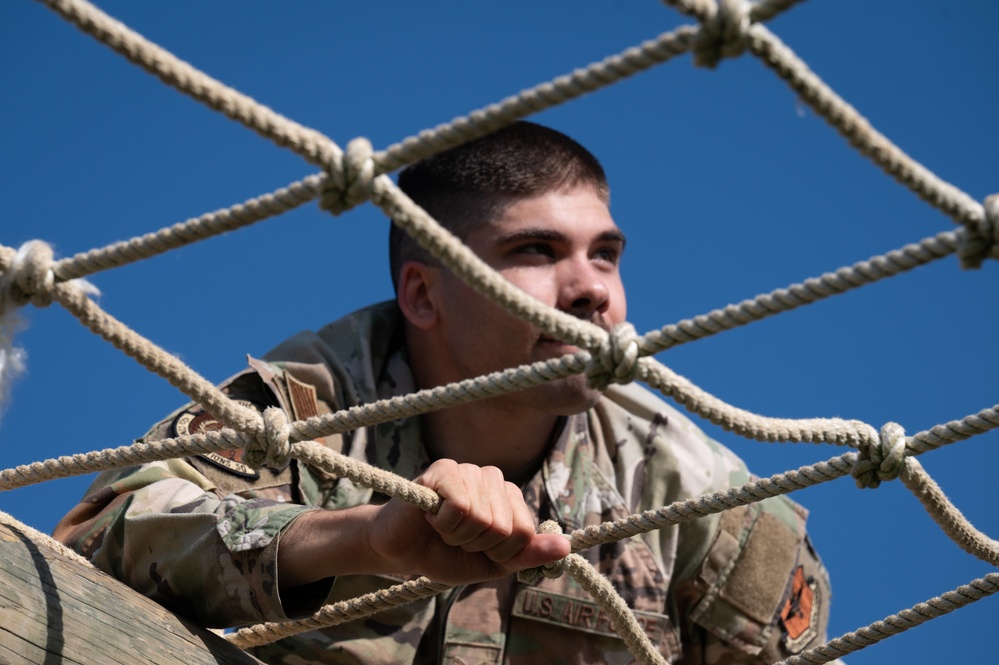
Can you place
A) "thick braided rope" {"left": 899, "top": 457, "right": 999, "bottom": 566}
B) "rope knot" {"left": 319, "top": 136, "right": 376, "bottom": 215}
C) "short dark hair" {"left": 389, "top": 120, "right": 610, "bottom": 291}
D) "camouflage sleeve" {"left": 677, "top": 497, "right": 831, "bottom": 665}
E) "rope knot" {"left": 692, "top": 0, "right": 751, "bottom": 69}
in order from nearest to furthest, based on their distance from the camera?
1. "rope knot" {"left": 692, "top": 0, "right": 751, "bottom": 69}
2. "rope knot" {"left": 319, "top": 136, "right": 376, "bottom": 215}
3. "thick braided rope" {"left": 899, "top": 457, "right": 999, "bottom": 566}
4. "camouflage sleeve" {"left": 677, "top": 497, "right": 831, "bottom": 665}
5. "short dark hair" {"left": 389, "top": 120, "right": 610, "bottom": 291}

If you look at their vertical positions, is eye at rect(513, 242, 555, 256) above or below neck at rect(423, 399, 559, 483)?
above

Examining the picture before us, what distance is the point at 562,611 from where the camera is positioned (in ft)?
8.16

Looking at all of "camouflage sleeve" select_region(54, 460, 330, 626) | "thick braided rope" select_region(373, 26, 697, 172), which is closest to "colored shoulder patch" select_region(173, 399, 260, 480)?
"camouflage sleeve" select_region(54, 460, 330, 626)

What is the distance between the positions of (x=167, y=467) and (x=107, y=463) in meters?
0.43

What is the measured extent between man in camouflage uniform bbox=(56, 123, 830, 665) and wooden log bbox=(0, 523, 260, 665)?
42cm

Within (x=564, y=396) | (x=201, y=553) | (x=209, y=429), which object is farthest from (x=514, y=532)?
(x=564, y=396)

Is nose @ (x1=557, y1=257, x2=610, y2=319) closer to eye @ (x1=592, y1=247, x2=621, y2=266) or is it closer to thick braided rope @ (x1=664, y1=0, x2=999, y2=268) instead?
eye @ (x1=592, y1=247, x2=621, y2=266)

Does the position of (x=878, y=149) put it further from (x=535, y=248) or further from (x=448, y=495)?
(x=535, y=248)

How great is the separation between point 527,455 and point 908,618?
1048mm

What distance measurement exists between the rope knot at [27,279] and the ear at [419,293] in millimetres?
1358

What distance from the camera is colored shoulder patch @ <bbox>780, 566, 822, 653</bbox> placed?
2664mm

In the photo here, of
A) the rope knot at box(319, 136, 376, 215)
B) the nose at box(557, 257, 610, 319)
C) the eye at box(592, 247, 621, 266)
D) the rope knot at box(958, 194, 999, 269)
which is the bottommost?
the rope knot at box(958, 194, 999, 269)

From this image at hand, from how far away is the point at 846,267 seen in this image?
1.42 m

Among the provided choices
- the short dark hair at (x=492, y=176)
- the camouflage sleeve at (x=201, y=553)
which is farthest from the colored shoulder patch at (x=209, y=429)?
the short dark hair at (x=492, y=176)
